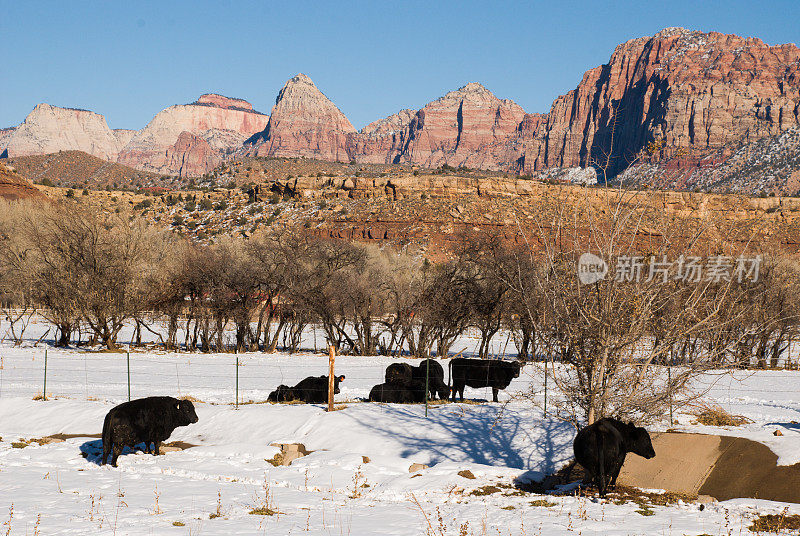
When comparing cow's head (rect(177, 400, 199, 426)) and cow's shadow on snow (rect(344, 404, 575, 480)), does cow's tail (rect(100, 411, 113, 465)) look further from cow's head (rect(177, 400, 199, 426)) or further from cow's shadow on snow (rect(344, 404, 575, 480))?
cow's shadow on snow (rect(344, 404, 575, 480))

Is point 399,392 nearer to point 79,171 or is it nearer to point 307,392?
point 307,392

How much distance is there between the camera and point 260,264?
34500mm

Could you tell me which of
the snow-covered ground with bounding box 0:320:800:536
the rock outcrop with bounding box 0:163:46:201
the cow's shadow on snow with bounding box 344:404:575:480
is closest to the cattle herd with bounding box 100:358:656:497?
the snow-covered ground with bounding box 0:320:800:536

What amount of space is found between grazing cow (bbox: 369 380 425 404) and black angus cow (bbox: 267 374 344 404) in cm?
125

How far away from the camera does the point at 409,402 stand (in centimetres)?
1819

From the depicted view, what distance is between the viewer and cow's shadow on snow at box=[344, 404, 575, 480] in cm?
1291

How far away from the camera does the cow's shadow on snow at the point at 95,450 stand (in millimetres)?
12248

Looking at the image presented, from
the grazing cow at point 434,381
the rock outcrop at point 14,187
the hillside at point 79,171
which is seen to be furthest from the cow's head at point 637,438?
the hillside at point 79,171

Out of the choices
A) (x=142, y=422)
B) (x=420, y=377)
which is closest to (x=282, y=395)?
(x=420, y=377)

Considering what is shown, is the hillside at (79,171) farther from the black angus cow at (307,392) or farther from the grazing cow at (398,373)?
the grazing cow at (398,373)

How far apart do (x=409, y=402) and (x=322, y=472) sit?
7086 mm

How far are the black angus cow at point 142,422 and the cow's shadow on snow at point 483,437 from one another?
14.5ft

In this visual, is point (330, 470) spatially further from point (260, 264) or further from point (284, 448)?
point (260, 264)

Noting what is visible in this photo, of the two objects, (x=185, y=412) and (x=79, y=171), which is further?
(x=79, y=171)
